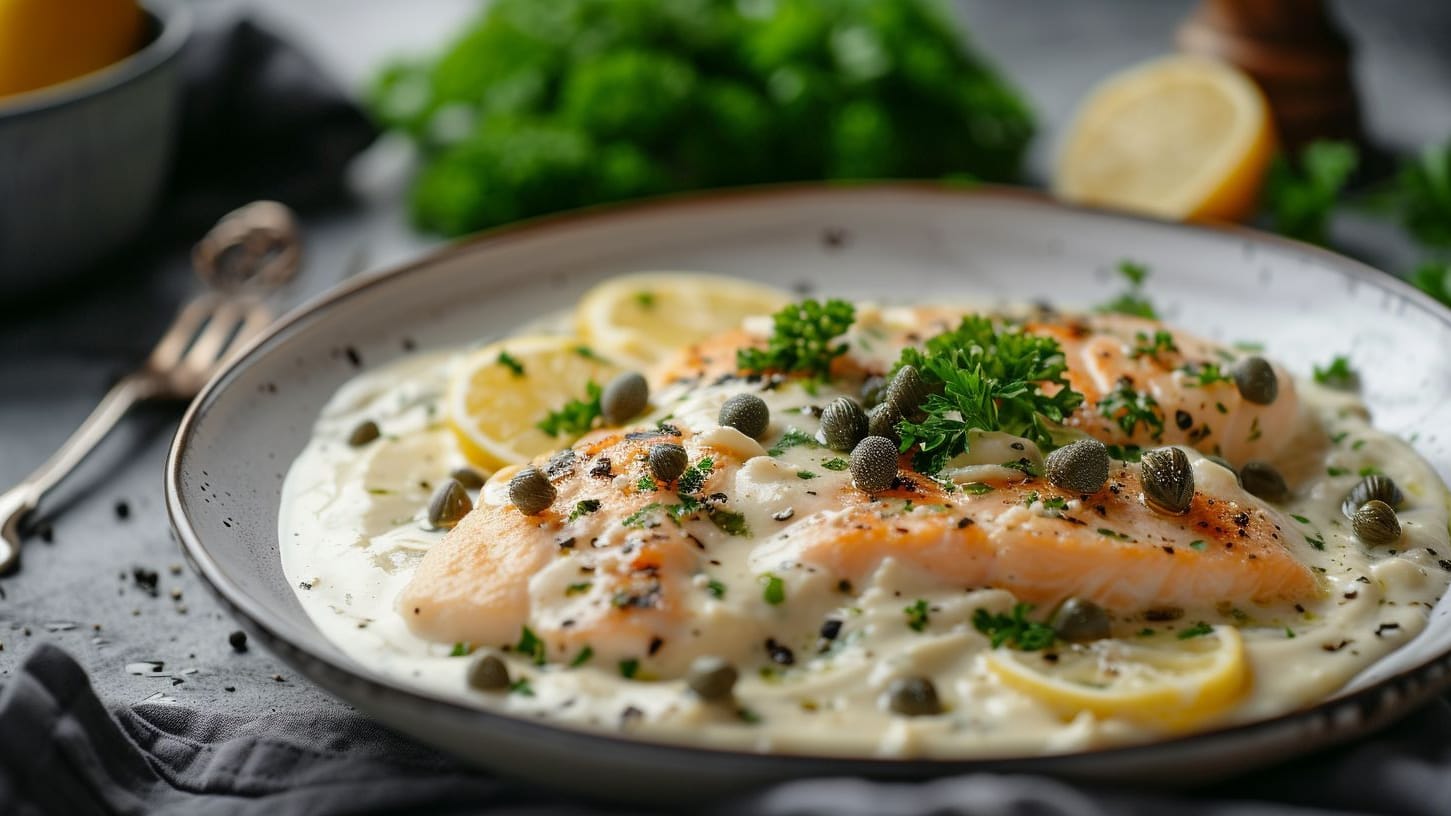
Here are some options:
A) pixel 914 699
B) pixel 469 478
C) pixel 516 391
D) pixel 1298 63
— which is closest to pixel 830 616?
pixel 914 699

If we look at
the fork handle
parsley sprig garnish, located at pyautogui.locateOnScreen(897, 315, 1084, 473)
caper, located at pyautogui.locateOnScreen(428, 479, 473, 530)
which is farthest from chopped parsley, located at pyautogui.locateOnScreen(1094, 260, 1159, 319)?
the fork handle

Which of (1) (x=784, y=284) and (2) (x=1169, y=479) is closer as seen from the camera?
(2) (x=1169, y=479)

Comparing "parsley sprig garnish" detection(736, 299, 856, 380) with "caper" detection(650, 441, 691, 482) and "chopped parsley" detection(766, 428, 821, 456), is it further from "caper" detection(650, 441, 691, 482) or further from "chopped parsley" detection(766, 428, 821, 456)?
"caper" detection(650, 441, 691, 482)

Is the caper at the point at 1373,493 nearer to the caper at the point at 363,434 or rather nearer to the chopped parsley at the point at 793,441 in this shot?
the chopped parsley at the point at 793,441

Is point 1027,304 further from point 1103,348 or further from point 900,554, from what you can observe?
point 900,554

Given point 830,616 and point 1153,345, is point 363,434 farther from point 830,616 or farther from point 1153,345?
point 1153,345

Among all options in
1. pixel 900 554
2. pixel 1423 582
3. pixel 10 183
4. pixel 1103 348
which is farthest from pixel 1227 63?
pixel 10 183
